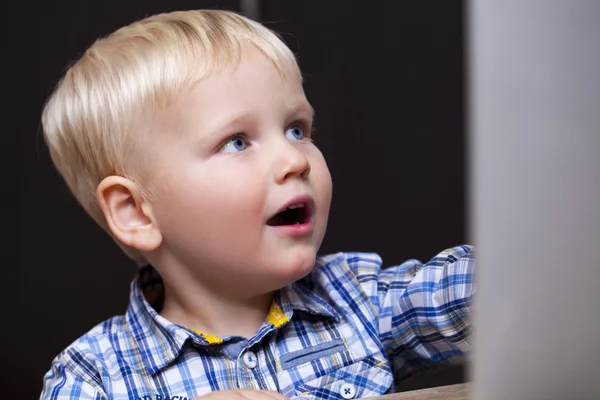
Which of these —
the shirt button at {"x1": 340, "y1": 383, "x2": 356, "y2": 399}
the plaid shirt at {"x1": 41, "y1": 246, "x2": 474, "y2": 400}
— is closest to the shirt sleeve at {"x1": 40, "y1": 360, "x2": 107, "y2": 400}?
the plaid shirt at {"x1": 41, "y1": 246, "x2": 474, "y2": 400}

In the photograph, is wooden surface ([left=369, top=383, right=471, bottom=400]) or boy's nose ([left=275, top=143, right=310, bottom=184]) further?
boy's nose ([left=275, top=143, right=310, bottom=184])

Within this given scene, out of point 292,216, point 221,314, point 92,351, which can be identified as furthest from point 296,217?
point 92,351

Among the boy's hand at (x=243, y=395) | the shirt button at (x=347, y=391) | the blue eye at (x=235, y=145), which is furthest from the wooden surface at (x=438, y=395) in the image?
the blue eye at (x=235, y=145)

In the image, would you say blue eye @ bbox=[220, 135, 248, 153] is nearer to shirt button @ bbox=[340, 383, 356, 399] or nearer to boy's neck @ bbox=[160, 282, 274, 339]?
boy's neck @ bbox=[160, 282, 274, 339]

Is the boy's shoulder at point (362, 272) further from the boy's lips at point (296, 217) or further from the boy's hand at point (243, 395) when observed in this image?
the boy's hand at point (243, 395)

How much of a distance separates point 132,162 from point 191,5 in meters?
0.84

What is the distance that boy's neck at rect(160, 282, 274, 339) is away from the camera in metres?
0.96

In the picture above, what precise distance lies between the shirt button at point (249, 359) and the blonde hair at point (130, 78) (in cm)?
22

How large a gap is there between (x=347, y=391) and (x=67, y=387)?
0.31m

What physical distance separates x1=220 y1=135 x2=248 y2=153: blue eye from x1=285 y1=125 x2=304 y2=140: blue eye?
0.06 metres

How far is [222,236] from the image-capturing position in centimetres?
88

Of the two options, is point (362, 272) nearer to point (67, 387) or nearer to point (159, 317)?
point (159, 317)

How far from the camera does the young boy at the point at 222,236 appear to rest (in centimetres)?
87

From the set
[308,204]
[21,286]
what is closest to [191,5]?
[21,286]
